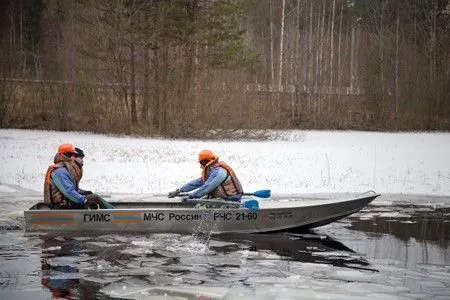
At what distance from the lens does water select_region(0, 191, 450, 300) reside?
8711 millimetres

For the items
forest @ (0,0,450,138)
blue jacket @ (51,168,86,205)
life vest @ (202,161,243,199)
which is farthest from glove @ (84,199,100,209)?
forest @ (0,0,450,138)

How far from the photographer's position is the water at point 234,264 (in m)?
8.71

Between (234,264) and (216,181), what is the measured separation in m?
2.90

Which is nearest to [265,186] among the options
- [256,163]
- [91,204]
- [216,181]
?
[256,163]

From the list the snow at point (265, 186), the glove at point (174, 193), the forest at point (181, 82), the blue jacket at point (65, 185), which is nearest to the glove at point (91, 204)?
the blue jacket at point (65, 185)

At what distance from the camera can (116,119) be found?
35.3 m

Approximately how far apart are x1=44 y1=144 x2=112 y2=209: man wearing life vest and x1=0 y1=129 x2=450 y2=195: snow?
524 centimetres

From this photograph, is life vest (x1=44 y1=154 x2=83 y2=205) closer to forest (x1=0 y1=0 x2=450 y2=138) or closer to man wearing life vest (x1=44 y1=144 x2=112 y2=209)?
man wearing life vest (x1=44 y1=144 x2=112 y2=209)

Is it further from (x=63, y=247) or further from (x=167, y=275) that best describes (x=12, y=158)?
(x=167, y=275)

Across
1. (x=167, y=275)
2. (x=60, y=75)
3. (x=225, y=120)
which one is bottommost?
(x=167, y=275)

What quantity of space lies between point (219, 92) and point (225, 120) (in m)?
1.37

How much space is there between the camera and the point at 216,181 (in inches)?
511

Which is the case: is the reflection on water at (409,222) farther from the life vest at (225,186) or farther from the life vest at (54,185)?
the life vest at (54,185)

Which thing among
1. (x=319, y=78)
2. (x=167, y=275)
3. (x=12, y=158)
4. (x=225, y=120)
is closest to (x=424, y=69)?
(x=319, y=78)
